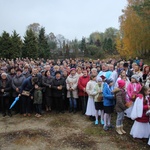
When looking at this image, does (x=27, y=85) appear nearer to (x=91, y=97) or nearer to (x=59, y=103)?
(x=59, y=103)

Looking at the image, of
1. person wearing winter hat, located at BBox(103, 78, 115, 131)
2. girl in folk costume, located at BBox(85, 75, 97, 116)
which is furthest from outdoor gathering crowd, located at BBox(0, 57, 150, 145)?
person wearing winter hat, located at BBox(103, 78, 115, 131)

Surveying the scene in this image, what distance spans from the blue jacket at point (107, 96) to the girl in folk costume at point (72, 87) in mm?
2088

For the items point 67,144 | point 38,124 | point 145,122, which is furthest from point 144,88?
point 38,124

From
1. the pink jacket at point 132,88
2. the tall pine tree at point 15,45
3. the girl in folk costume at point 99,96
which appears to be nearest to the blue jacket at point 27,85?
the girl in folk costume at point 99,96

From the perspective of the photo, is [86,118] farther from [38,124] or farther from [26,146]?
[26,146]

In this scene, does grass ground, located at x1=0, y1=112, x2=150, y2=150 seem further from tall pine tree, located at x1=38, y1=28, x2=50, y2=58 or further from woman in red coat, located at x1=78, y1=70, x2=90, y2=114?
tall pine tree, located at x1=38, y1=28, x2=50, y2=58

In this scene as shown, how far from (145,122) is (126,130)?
42.6 inches

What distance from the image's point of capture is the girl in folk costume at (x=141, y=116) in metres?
5.73

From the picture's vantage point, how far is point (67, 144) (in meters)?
5.79

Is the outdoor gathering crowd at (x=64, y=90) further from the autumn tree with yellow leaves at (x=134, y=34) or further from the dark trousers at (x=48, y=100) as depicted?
the autumn tree with yellow leaves at (x=134, y=34)

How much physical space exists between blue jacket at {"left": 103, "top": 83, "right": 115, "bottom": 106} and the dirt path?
0.95 meters

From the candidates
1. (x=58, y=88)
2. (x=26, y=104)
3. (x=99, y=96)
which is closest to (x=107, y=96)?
(x=99, y=96)

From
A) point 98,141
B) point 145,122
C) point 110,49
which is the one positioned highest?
point 110,49

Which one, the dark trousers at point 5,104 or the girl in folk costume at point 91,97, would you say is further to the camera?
the dark trousers at point 5,104
